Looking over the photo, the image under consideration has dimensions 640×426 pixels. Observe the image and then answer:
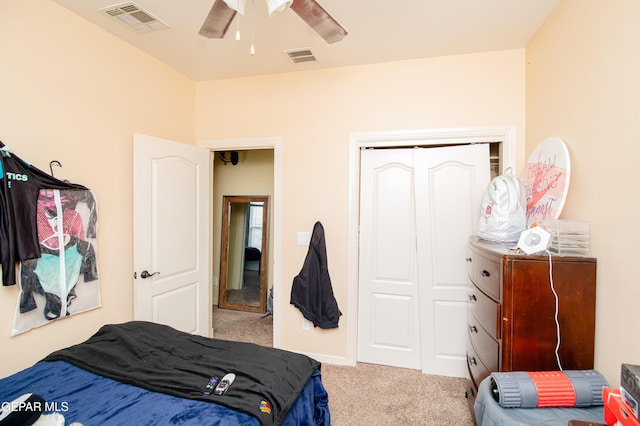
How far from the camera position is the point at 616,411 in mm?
940

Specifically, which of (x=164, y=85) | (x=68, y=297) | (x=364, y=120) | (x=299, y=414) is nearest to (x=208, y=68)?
(x=164, y=85)

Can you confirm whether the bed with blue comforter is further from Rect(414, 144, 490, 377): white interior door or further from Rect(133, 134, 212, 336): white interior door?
Rect(414, 144, 490, 377): white interior door

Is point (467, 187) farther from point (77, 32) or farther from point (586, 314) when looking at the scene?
point (77, 32)

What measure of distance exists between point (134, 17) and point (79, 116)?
774mm

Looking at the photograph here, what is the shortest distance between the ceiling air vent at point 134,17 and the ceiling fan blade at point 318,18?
1276mm

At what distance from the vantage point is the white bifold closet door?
253cm

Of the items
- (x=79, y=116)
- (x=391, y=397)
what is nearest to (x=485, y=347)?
(x=391, y=397)

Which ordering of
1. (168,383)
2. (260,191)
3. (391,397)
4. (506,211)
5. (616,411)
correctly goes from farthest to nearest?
(260,191) < (391,397) < (506,211) < (168,383) < (616,411)

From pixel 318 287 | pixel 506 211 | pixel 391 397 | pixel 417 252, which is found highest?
pixel 506 211

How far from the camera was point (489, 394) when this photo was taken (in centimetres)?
130

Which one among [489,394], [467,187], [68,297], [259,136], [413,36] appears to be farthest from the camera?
[259,136]

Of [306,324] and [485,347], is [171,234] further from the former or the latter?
[485,347]

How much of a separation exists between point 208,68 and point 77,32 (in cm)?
99

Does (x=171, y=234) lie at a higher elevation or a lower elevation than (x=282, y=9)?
lower
